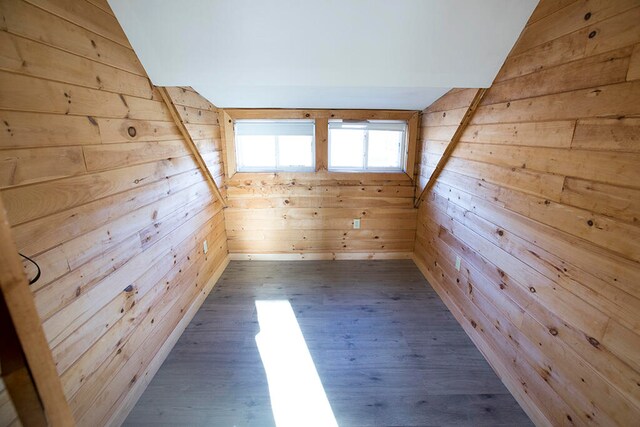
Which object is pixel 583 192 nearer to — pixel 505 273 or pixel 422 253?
pixel 505 273

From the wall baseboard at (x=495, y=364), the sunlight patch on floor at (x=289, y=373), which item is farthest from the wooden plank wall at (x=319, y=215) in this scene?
the sunlight patch on floor at (x=289, y=373)

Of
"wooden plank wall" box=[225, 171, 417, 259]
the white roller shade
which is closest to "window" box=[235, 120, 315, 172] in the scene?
the white roller shade

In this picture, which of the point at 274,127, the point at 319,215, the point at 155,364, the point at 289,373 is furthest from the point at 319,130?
the point at 155,364

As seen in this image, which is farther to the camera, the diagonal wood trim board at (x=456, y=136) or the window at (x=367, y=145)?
the window at (x=367, y=145)

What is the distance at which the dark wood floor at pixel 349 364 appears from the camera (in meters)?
1.52

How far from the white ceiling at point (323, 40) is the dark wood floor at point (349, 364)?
5.83 feet

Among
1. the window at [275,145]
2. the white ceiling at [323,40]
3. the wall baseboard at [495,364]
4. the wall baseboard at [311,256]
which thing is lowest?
the wall baseboard at [495,364]

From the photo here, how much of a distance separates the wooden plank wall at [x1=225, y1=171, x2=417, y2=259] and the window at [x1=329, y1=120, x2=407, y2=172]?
0.46 ft

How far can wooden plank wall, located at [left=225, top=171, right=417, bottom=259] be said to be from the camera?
307cm

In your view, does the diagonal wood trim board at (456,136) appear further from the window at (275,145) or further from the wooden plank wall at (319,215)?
the window at (275,145)

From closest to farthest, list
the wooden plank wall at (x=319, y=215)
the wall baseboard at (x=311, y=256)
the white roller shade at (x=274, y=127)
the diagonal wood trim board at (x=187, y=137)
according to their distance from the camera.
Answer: the diagonal wood trim board at (x=187, y=137) → the white roller shade at (x=274, y=127) → the wooden plank wall at (x=319, y=215) → the wall baseboard at (x=311, y=256)

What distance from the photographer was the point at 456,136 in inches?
86.9

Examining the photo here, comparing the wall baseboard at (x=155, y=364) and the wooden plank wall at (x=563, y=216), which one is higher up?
the wooden plank wall at (x=563, y=216)

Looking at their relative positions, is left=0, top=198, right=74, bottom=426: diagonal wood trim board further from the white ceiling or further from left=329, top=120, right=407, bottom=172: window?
left=329, top=120, right=407, bottom=172: window
